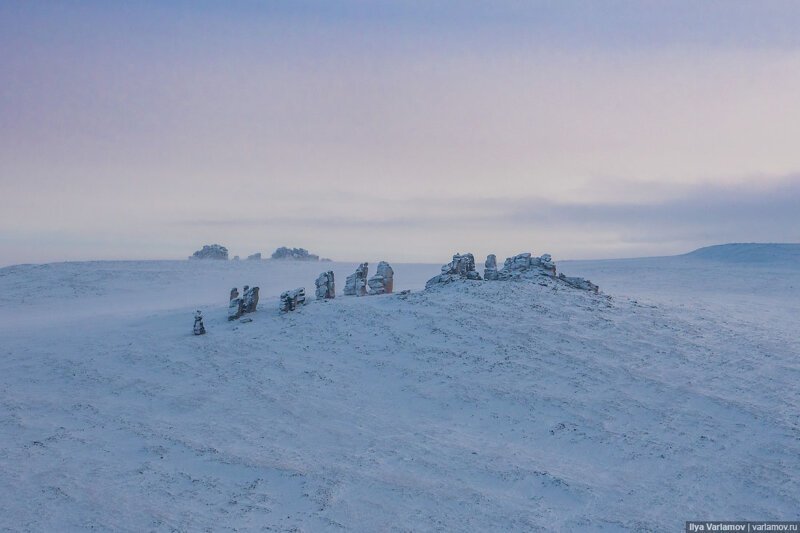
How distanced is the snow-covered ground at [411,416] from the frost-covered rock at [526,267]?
5.96 ft

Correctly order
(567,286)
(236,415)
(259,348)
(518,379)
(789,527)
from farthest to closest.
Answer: (567,286) < (259,348) < (518,379) < (236,415) < (789,527)

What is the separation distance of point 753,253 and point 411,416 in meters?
54.8

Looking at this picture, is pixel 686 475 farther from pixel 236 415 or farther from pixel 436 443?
pixel 236 415

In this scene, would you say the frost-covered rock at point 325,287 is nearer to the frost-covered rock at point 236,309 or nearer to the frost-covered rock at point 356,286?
the frost-covered rock at point 356,286

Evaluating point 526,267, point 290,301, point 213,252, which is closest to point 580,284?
point 526,267

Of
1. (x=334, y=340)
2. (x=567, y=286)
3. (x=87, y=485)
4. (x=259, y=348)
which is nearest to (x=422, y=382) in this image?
(x=334, y=340)

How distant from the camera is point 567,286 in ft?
88.8

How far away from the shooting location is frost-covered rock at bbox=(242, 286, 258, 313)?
24922 millimetres

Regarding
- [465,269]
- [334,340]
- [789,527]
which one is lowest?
[789,527]

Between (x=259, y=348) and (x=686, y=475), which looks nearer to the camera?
(x=686, y=475)

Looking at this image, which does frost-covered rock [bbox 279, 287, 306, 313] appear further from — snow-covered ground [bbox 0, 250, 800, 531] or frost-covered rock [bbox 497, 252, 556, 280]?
frost-covered rock [bbox 497, 252, 556, 280]

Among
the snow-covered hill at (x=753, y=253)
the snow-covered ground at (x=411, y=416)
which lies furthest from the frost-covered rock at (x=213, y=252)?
the snow-covered hill at (x=753, y=253)

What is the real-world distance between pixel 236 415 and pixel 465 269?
52.2ft

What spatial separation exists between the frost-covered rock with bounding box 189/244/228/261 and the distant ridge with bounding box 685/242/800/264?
53054 millimetres
